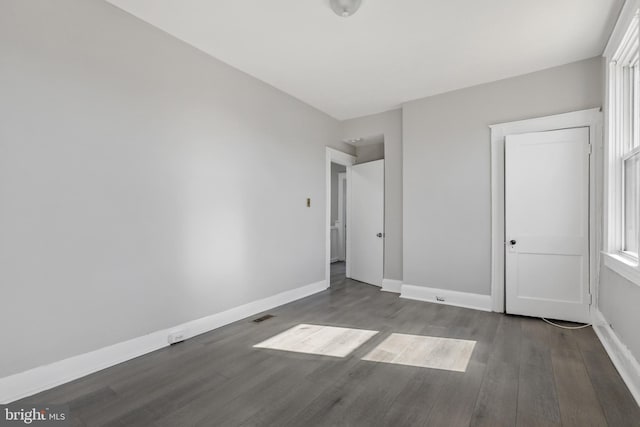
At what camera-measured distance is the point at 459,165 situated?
13.2 ft

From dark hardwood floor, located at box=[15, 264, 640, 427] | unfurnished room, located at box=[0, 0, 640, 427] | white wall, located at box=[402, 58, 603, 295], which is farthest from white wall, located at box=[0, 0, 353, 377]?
white wall, located at box=[402, 58, 603, 295]

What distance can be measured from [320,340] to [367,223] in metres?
2.75

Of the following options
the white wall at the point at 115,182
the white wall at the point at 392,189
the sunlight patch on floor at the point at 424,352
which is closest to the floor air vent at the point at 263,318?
the white wall at the point at 115,182

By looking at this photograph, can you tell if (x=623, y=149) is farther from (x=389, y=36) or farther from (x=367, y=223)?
(x=367, y=223)

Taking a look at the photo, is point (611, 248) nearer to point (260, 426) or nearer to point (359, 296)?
point (359, 296)

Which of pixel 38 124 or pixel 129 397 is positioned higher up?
pixel 38 124

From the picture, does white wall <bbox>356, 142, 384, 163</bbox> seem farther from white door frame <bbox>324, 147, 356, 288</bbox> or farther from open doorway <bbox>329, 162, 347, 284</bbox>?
open doorway <bbox>329, 162, 347, 284</bbox>

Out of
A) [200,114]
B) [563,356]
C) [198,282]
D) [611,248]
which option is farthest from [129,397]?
[611,248]

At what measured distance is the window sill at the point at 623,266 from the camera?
207 centimetres

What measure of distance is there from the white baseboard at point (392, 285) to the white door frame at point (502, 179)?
4.34ft

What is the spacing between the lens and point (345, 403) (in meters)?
1.93

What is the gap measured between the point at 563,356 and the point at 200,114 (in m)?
4.02

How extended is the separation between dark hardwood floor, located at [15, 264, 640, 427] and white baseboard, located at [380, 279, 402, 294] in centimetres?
164

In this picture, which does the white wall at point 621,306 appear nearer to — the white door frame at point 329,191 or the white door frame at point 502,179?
the white door frame at point 502,179
